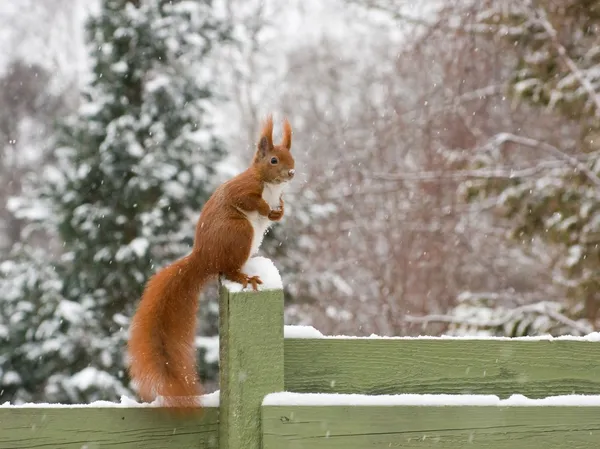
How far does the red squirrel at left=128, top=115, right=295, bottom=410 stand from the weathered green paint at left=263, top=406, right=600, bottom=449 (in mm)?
177

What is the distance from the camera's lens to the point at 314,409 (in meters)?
0.96

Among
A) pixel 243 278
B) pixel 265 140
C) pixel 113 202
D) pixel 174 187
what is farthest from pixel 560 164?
pixel 243 278

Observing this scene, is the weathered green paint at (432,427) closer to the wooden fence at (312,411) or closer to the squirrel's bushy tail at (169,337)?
the wooden fence at (312,411)

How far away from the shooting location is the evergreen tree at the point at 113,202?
4.10 metres

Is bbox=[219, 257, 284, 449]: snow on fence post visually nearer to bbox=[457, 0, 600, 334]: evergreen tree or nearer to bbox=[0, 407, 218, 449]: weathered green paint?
bbox=[0, 407, 218, 449]: weathered green paint

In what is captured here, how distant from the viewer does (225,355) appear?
1025 millimetres

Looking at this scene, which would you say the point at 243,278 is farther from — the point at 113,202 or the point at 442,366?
the point at 113,202

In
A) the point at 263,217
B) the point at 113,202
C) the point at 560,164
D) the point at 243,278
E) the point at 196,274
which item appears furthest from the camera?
the point at 113,202

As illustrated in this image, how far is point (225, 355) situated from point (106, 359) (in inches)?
126

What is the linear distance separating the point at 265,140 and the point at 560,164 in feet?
9.50

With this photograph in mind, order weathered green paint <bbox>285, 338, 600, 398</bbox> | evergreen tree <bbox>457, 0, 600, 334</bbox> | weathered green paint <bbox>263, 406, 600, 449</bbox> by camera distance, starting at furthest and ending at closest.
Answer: evergreen tree <bbox>457, 0, 600, 334</bbox> < weathered green paint <bbox>285, 338, 600, 398</bbox> < weathered green paint <bbox>263, 406, 600, 449</bbox>

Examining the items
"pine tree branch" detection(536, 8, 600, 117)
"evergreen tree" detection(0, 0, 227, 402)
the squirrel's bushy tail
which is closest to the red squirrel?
the squirrel's bushy tail

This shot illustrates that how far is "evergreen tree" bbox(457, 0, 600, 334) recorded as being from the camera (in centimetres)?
362

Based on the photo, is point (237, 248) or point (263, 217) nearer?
point (237, 248)
